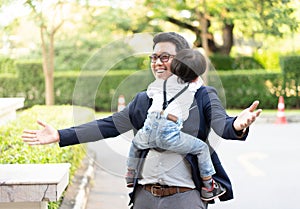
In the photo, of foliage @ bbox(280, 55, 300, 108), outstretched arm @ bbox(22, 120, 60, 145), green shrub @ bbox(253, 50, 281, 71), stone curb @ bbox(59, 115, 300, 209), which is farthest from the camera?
green shrub @ bbox(253, 50, 281, 71)

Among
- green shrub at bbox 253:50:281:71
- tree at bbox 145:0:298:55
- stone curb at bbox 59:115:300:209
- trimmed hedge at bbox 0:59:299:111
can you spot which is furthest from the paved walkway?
green shrub at bbox 253:50:281:71

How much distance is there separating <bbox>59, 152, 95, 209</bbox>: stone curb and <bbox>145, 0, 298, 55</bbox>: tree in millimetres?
5135

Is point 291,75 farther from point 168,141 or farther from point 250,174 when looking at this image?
point 168,141

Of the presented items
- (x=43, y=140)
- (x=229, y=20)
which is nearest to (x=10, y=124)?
(x=43, y=140)

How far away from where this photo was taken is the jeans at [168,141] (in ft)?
8.77

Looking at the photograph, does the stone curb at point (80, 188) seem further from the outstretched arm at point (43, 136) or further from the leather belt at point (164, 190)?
the leather belt at point (164, 190)

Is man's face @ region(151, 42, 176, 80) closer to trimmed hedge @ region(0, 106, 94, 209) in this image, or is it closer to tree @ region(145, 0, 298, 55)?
trimmed hedge @ region(0, 106, 94, 209)

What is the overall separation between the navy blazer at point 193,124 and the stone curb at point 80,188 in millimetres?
1461

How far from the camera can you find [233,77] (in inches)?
766

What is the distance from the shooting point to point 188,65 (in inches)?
107

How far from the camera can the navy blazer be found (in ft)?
9.04

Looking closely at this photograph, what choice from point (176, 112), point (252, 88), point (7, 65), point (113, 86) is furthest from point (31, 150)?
point (7, 65)

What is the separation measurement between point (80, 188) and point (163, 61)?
149 inches

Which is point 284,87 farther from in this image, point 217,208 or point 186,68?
point 186,68
